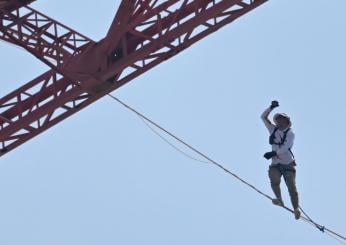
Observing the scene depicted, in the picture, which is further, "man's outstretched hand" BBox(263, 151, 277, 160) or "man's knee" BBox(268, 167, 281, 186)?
"man's knee" BBox(268, 167, 281, 186)

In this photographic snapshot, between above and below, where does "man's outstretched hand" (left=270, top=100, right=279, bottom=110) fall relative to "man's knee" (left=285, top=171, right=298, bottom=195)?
above

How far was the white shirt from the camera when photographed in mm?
32031

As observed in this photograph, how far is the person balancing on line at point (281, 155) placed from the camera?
31969 millimetres

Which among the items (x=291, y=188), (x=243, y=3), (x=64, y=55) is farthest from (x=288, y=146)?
(x=64, y=55)

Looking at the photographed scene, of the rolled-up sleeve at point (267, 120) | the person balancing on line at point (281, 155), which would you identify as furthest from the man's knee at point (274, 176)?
the rolled-up sleeve at point (267, 120)

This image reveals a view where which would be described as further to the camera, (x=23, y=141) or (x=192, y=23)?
(x=23, y=141)

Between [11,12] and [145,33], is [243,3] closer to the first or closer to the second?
[145,33]

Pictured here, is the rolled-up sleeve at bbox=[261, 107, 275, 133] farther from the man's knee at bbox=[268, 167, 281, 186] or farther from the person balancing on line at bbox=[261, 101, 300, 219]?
the man's knee at bbox=[268, 167, 281, 186]

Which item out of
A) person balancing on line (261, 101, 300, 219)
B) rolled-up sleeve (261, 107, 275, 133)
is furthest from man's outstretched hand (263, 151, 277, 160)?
rolled-up sleeve (261, 107, 275, 133)

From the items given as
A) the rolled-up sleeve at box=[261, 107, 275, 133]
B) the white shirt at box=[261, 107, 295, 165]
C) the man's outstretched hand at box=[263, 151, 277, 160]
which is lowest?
the man's outstretched hand at box=[263, 151, 277, 160]

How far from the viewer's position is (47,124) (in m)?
34.3

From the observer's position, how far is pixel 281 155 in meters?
32.2

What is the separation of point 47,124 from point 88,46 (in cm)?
192

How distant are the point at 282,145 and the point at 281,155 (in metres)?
0.21
